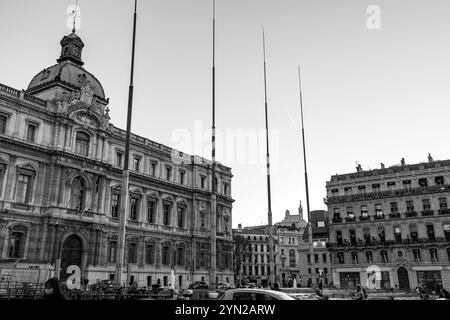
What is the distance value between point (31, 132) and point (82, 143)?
5440 millimetres

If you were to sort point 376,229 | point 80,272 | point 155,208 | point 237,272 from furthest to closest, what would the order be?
point 237,272 < point 376,229 < point 155,208 < point 80,272

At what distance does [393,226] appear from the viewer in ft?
191

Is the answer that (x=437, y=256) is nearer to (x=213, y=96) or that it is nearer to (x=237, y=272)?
(x=213, y=96)

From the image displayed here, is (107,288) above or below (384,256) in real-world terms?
below

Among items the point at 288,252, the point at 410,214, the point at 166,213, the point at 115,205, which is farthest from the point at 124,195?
the point at 288,252

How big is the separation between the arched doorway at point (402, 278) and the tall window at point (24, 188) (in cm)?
4896

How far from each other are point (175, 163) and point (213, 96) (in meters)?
27.4

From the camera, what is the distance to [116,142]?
47250mm

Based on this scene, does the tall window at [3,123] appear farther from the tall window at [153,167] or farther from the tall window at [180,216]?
the tall window at [180,216]

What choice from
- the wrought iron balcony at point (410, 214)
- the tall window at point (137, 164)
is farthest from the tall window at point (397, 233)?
the tall window at point (137, 164)

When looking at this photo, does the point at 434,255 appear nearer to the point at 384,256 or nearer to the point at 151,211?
the point at 384,256

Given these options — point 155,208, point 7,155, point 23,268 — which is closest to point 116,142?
point 155,208

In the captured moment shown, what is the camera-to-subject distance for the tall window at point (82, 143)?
4201 centimetres

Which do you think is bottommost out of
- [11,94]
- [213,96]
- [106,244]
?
[106,244]
